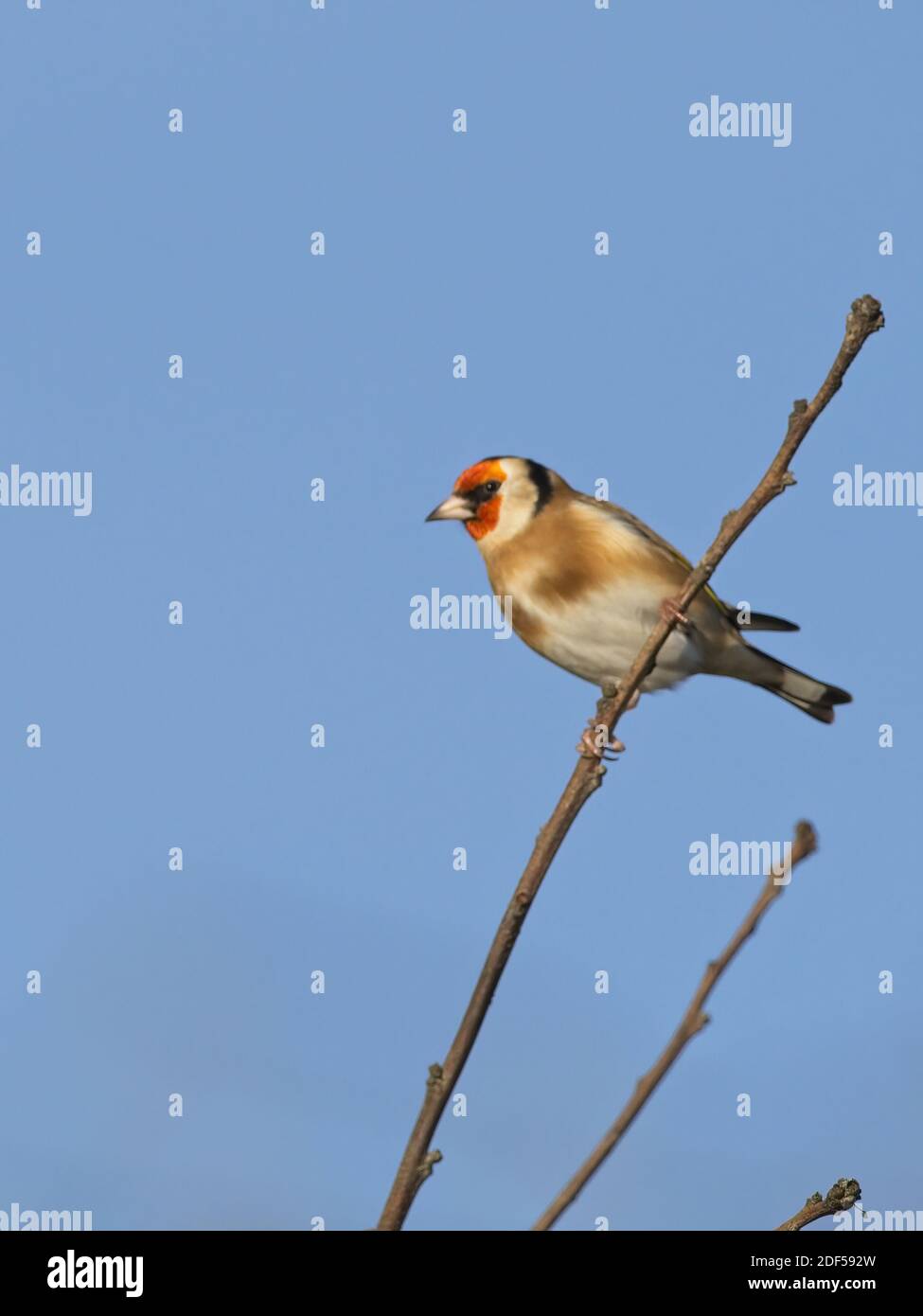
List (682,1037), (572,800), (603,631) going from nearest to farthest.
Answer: (682,1037), (572,800), (603,631)

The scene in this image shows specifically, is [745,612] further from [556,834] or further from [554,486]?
[556,834]

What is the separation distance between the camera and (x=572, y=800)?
11.8 feet

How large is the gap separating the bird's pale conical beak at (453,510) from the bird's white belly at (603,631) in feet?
2.26

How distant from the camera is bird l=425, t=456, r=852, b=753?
8469 mm

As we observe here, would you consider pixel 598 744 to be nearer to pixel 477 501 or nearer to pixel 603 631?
pixel 603 631

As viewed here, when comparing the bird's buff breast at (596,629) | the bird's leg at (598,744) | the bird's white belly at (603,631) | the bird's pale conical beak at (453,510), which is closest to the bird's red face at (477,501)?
the bird's pale conical beak at (453,510)

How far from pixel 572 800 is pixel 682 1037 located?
91 centimetres

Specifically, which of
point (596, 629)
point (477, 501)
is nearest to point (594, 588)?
point (596, 629)

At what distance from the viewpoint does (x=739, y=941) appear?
8.87 ft
